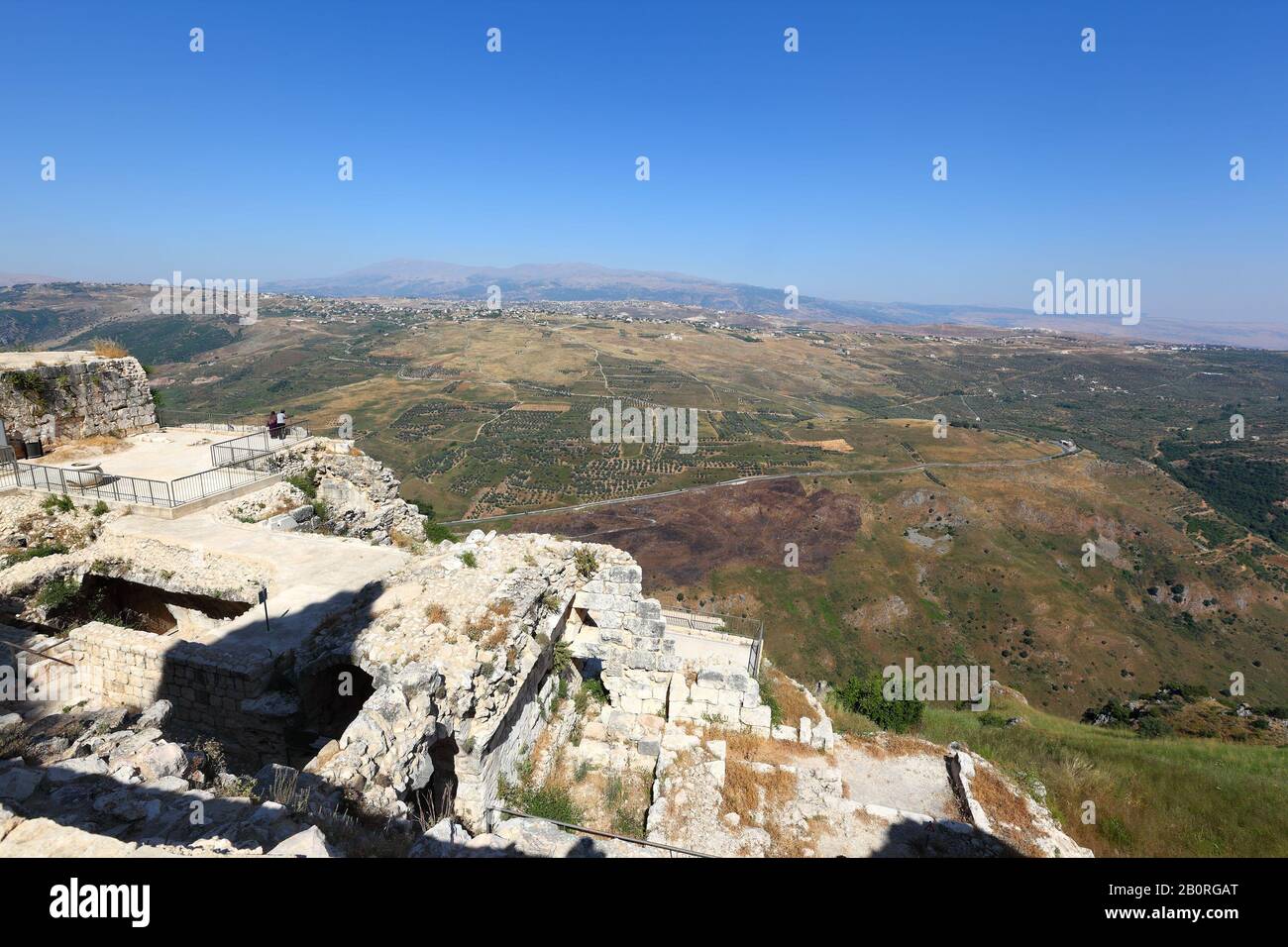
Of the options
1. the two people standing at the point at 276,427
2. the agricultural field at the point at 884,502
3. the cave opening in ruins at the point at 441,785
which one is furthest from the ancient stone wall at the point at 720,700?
the agricultural field at the point at 884,502

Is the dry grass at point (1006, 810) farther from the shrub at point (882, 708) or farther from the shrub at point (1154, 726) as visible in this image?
the shrub at point (1154, 726)

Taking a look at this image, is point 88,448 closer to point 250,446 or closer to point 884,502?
point 250,446

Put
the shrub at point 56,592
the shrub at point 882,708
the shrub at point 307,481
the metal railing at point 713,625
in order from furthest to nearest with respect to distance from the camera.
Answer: the metal railing at point 713,625, the shrub at point 882,708, the shrub at point 307,481, the shrub at point 56,592

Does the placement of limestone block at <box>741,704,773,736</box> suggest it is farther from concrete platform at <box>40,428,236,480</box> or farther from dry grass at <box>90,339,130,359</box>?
dry grass at <box>90,339,130,359</box>

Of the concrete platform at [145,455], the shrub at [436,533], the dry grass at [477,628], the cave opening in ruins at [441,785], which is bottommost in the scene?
the cave opening in ruins at [441,785]

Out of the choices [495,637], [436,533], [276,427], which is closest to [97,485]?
[276,427]
